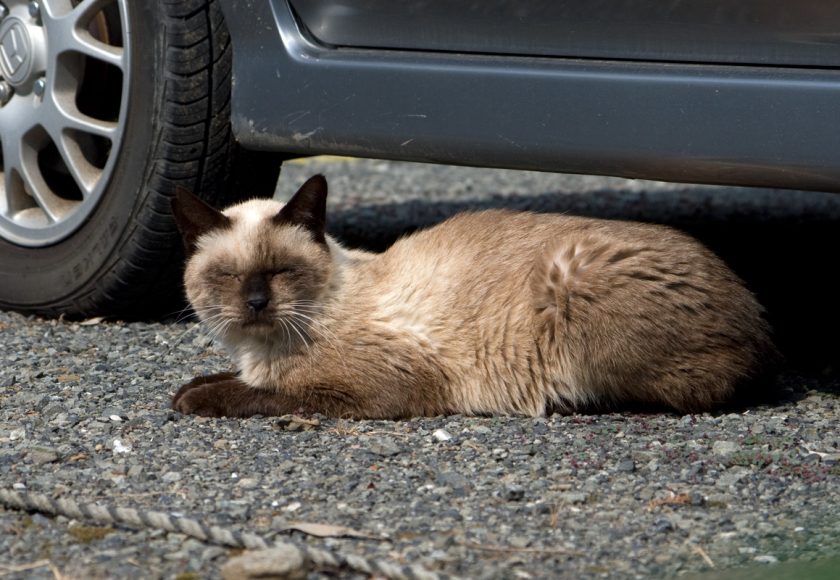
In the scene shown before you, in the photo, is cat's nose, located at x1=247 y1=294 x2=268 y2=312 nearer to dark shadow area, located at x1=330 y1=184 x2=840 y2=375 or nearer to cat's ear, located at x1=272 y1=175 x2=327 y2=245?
cat's ear, located at x1=272 y1=175 x2=327 y2=245

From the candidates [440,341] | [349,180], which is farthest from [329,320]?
[349,180]

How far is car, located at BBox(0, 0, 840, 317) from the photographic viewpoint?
11.1 feet

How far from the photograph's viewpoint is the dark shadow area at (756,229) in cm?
468

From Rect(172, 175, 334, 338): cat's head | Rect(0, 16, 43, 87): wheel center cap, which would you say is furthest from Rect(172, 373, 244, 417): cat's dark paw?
Rect(0, 16, 43, 87): wheel center cap

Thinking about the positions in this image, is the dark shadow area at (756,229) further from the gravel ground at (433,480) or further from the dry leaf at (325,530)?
the dry leaf at (325,530)

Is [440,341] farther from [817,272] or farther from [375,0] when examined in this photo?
[817,272]

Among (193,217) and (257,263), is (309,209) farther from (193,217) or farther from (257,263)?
(193,217)

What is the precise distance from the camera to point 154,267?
4488mm

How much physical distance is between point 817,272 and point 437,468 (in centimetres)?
280

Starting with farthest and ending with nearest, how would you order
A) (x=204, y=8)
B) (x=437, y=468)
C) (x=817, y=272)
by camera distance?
(x=817, y=272) < (x=204, y=8) < (x=437, y=468)

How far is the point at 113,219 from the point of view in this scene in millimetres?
4418

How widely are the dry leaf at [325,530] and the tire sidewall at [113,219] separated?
75.1 inches

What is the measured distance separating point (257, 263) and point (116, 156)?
2.92 feet

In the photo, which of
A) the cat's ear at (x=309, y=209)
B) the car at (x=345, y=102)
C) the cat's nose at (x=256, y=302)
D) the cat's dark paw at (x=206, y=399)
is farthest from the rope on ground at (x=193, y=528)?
the car at (x=345, y=102)
